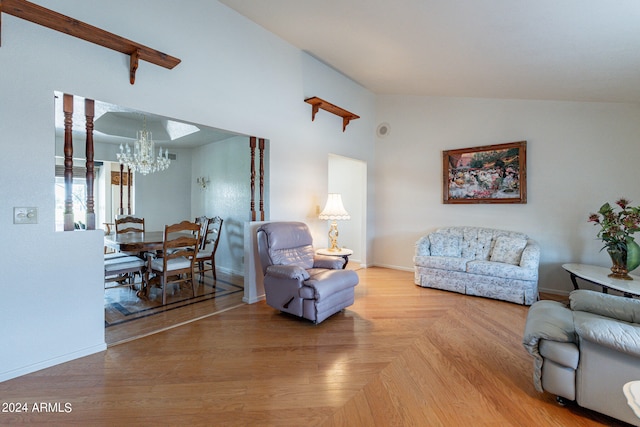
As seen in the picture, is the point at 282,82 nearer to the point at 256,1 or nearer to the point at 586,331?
the point at 256,1

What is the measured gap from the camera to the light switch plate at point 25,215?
209 cm

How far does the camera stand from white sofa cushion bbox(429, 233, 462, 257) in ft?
15.2

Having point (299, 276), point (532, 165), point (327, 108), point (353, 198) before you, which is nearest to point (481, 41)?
point (327, 108)

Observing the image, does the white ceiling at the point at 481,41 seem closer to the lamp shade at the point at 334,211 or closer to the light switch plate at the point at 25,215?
the lamp shade at the point at 334,211

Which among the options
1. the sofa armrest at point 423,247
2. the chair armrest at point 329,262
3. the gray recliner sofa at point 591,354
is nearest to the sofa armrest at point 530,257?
the sofa armrest at point 423,247

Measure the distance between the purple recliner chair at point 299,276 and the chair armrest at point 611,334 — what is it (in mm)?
1969

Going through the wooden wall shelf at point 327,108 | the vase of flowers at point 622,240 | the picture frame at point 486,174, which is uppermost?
the wooden wall shelf at point 327,108

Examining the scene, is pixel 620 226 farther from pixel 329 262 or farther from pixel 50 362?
pixel 50 362

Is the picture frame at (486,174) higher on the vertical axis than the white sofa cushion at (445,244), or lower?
higher

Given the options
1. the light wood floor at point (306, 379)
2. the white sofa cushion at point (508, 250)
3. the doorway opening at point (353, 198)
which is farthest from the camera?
the doorway opening at point (353, 198)

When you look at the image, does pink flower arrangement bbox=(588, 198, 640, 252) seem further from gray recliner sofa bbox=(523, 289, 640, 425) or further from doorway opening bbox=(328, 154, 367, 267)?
doorway opening bbox=(328, 154, 367, 267)

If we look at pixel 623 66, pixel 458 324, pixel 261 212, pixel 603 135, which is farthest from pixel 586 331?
pixel 603 135

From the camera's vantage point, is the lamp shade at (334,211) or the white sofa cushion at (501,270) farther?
the lamp shade at (334,211)

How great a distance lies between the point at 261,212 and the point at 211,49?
1.97 m
